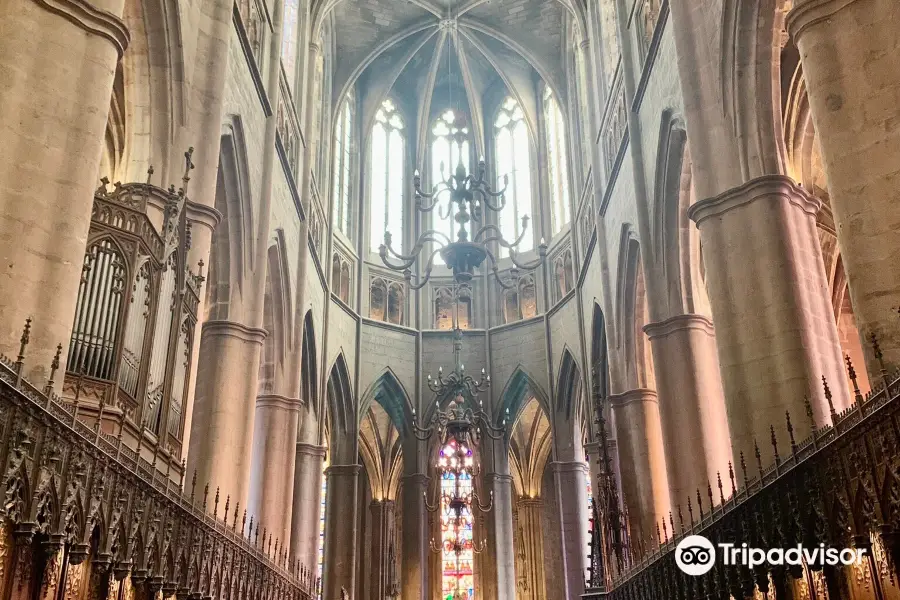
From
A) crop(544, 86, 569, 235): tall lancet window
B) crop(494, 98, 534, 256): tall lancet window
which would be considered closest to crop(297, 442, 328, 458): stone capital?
crop(494, 98, 534, 256): tall lancet window

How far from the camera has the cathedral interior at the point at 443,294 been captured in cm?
727

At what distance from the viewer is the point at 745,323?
10.8 metres

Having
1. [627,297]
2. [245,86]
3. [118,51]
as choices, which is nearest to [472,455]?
[627,297]

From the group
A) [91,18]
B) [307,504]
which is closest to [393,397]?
[307,504]

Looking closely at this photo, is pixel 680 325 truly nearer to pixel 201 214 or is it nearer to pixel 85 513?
pixel 201 214

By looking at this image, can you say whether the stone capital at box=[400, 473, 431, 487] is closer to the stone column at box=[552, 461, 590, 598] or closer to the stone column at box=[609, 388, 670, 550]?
the stone column at box=[552, 461, 590, 598]

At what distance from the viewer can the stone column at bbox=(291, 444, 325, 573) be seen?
2141 cm

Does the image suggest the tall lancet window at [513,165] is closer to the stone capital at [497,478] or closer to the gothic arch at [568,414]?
the gothic arch at [568,414]

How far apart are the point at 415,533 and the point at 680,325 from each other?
42.3 feet

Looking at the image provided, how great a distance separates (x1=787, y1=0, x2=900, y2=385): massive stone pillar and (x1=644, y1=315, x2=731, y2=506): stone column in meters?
6.00

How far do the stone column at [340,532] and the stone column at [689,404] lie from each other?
39.4 feet

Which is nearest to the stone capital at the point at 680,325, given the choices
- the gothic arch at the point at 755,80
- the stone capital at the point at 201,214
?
the gothic arch at the point at 755,80

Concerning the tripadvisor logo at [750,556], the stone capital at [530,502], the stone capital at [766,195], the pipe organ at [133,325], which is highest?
the stone capital at [530,502]

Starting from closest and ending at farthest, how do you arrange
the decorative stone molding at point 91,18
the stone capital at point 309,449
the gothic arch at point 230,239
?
the decorative stone molding at point 91,18
the gothic arch at point 230,239
the stone capital at point 309,449
